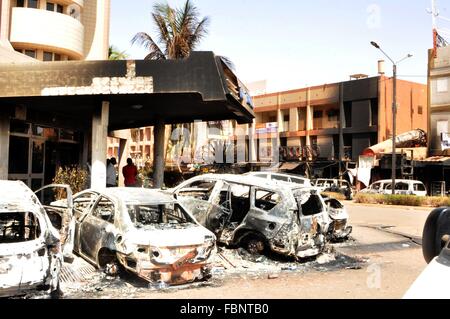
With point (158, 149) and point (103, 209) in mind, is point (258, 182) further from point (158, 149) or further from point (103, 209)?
point (158, 149)

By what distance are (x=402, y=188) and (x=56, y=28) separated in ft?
70.1

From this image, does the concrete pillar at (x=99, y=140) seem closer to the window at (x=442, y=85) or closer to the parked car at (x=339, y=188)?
the parked car at (x=339, y=188)

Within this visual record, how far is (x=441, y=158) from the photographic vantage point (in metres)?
30.2

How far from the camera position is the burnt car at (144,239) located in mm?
6355

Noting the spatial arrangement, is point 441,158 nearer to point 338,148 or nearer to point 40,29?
point 338,148

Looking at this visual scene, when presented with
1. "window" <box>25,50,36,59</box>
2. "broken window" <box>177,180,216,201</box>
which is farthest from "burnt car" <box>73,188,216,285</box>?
"window" <box>25,50,36,59</box>

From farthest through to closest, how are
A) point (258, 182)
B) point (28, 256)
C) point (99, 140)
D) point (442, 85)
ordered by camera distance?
point (442, 85) < point (99, 140) < point (258, 182) < point (28, 256)

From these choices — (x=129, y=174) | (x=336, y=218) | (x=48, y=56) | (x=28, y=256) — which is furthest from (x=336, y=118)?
(x=28, y=256)

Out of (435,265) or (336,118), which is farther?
(336,118)

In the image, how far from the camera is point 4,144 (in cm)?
1326

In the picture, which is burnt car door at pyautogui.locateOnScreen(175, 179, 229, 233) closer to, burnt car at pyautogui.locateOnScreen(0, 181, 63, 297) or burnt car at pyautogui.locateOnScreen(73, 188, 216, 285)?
burnt car at pyautogui.locateOnScreen(73, 188, 216, 285)
